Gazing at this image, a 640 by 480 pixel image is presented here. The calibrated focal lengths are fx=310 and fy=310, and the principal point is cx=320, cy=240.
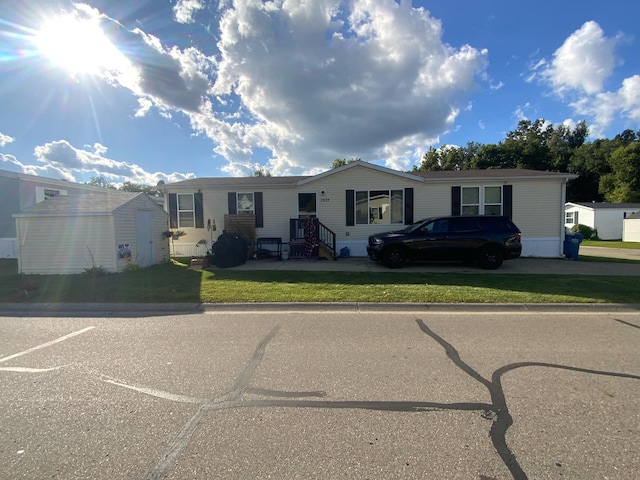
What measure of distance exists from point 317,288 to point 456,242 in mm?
5855

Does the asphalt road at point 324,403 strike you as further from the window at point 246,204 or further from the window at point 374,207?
the window at point 246,204

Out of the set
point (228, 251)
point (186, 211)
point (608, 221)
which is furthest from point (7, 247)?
point (608, 221)

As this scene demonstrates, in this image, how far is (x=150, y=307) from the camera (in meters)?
6.64

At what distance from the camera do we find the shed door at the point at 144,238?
A: 38.1 ft

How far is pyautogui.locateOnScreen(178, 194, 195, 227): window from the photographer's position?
15.1 meters

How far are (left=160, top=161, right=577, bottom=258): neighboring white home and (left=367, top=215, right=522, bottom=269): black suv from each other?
3.02m

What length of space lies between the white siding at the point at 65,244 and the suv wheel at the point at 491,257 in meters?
12.6

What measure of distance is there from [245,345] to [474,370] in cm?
299

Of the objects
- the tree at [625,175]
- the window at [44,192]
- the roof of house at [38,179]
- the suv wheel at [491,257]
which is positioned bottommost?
the suv wheel at [491,257]

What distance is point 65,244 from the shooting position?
412 inches

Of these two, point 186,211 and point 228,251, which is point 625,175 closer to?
point 228,251

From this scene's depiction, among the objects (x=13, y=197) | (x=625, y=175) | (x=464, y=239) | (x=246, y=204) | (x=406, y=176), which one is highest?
(x=625, y=175)

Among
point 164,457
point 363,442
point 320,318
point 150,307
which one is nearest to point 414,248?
point 320,318

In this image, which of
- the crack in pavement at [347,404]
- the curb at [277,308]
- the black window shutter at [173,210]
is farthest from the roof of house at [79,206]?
the crack in pavement at [347,404]
